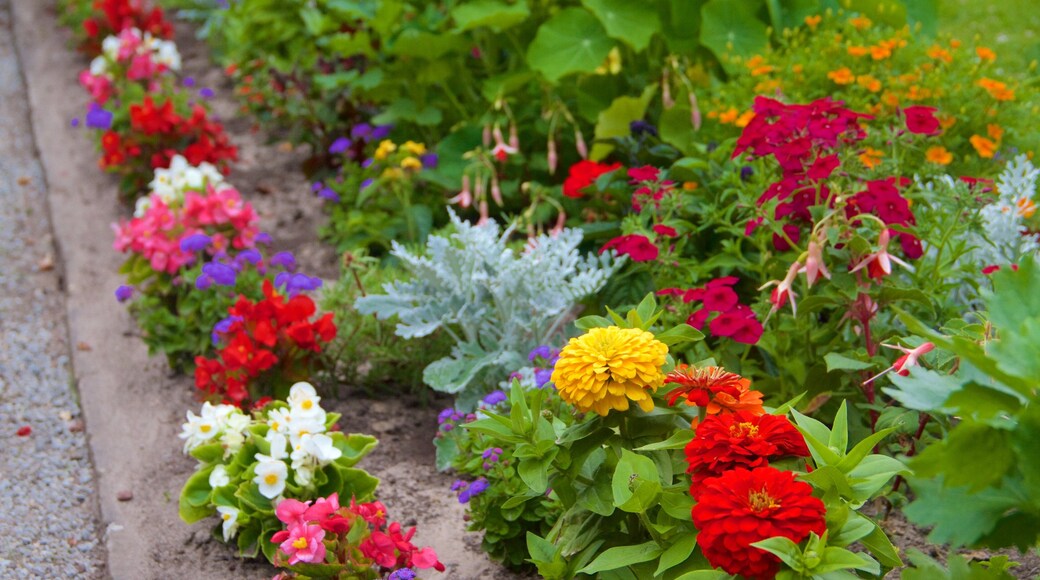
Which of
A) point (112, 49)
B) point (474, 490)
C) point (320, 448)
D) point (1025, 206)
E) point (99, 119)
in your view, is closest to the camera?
point (474, 490)

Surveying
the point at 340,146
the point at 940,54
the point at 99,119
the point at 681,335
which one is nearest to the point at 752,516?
the point at 681,335

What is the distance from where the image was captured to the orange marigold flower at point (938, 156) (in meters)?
2.99

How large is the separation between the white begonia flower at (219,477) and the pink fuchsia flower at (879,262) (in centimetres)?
144

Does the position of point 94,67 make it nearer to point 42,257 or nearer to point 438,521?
point 42,257

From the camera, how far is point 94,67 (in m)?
4.64

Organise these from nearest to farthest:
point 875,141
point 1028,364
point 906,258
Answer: point 1028,364 < point 906,258 < point 875,141

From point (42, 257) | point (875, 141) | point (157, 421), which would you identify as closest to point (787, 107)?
point (875, 141)

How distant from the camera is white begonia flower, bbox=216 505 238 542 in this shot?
237cm

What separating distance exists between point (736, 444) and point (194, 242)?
2044 millimetres

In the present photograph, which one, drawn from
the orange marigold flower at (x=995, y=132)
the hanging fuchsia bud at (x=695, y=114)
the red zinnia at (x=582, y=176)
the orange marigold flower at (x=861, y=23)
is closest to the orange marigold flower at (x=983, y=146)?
the orange marigold flower at (x=995, y=132)

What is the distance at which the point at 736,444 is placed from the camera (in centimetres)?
175

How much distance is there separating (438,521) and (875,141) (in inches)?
60.6

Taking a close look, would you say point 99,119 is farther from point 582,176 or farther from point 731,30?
point 731,30

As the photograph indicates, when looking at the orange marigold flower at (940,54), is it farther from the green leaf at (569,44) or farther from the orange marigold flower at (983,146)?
the green leaf at (569,44)
